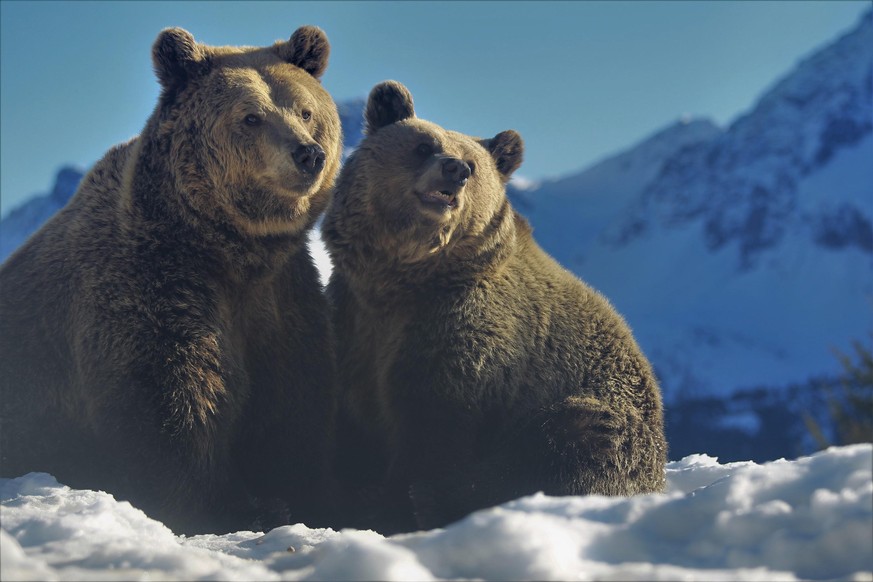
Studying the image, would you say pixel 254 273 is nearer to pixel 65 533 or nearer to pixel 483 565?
pixel 65 533

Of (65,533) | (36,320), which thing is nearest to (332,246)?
(36,320)

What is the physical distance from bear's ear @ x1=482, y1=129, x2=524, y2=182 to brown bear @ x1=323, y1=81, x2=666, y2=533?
0.75 feet

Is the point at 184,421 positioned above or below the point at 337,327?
below

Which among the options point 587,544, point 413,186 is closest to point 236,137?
point 413,186

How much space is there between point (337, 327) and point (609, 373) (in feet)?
6.37

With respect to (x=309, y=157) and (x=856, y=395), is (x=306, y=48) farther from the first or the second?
(x=856, y=395)

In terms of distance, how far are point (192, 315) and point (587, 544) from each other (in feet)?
10.3

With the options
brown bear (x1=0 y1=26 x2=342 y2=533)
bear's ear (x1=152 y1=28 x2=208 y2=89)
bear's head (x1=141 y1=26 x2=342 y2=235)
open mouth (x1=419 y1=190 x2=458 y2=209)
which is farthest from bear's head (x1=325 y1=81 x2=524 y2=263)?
bear's ear (x1=152 y1=28 x2=208 y2=89)

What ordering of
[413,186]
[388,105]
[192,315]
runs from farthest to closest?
[388,105]
[413,186]
[192,315]

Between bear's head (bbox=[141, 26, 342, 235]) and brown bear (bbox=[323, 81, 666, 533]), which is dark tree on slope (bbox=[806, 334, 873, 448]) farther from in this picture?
bear's head (bbox=[141, 26, 342, 235])

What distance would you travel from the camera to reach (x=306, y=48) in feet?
23.1

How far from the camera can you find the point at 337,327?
7.39 meters

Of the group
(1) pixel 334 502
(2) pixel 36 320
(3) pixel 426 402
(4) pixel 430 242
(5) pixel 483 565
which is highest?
(4) pixel 430 242

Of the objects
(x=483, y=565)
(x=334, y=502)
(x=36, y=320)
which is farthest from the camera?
(x=334, y=502)
